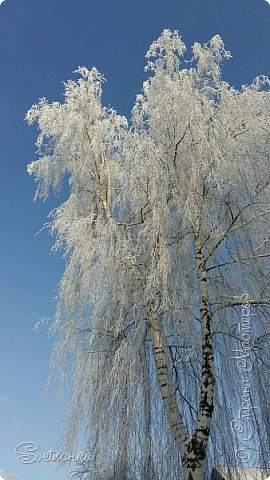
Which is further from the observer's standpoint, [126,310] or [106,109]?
[106,109]

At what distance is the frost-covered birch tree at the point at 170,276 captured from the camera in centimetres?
575

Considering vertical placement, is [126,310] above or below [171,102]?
below

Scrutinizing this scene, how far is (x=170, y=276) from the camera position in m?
5.94

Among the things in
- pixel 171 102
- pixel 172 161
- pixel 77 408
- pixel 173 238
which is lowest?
pixel 77 408

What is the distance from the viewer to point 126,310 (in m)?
6.20

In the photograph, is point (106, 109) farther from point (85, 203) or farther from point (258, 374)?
point (258, 374)

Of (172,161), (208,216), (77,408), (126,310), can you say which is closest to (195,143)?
(172,161)

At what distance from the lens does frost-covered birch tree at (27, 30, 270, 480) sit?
5.75 metres

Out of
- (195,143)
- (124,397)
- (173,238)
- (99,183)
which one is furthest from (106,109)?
(124,397)

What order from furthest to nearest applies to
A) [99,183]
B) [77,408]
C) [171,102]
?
[99,183]
[171,102]
[77,408]

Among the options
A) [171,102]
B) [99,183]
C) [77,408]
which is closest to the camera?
[77,408]

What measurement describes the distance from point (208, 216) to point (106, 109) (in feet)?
6.86

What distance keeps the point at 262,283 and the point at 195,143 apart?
1673 millimetres

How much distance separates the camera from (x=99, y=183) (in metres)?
6.69
